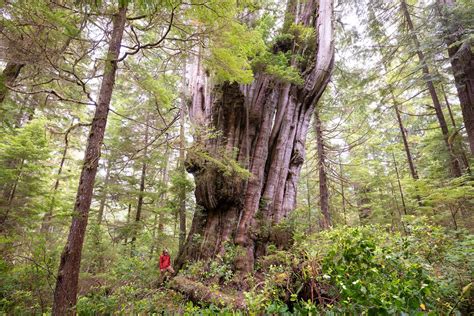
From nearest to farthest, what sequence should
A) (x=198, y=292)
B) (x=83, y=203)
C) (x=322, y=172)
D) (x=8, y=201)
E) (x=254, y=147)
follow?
(x=83, y=203), (x=198, y=292), (x=254, y=147), (x=8, y=201), (x=322, y=172)

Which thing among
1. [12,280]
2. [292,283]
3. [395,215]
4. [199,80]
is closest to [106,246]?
[12,280]

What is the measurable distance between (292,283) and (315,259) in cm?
74

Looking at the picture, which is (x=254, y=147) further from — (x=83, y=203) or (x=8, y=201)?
(x=8, y=201)

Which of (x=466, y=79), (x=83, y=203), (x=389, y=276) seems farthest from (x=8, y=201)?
(x=466, y=79)

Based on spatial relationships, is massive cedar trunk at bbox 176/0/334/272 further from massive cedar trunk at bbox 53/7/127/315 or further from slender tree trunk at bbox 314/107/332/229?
slender tree trunk at bbox 314/107/332/229

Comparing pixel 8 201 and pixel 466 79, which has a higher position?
pixel 466 79

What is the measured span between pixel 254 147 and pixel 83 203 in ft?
15.0

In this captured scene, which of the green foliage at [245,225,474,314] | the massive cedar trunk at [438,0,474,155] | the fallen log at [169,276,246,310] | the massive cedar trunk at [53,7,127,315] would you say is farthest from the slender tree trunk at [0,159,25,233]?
the massive cedar trunk at [438,0,474,155]

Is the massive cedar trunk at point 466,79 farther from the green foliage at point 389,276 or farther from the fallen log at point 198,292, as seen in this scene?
the fallen log at point 198,292

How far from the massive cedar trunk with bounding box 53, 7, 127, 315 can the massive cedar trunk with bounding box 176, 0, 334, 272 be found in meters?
2.03

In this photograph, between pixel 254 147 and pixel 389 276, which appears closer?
pixel 389 276

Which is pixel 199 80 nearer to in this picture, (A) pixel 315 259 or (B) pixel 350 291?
(A) pixel 315 259

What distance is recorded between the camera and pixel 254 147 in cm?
733

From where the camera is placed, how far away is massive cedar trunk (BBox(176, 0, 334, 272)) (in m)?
6.33
